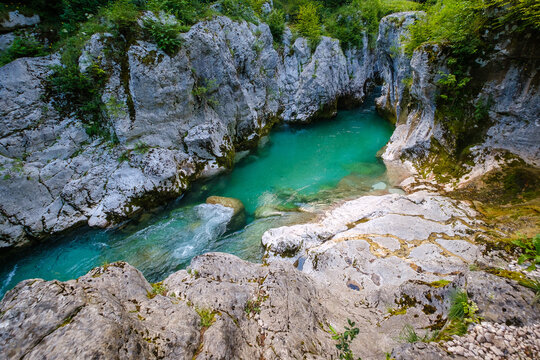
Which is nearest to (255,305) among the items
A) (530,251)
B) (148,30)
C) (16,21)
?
(530,251)

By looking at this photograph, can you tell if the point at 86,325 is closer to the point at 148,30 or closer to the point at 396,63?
the point at 148,30

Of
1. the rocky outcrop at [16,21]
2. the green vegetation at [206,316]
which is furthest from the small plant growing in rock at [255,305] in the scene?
the rocky outcrop at [16,21]

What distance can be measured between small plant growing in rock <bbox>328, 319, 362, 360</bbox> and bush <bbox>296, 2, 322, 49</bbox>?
793 inches

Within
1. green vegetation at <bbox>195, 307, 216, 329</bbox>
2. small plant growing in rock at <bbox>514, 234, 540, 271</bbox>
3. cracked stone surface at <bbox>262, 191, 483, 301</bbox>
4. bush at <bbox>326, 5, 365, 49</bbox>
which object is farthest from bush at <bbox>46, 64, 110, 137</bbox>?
bush at <bbox>326, 5, 365, 49</bbox>

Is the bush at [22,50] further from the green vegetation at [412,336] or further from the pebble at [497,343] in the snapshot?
the pebble at [497,343]

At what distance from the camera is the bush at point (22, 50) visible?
349 inches

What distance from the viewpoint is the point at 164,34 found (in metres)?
10.1

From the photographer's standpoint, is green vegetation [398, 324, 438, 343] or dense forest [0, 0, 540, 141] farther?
dense forest [0, 0, 540, 141]

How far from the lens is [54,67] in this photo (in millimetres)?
9305

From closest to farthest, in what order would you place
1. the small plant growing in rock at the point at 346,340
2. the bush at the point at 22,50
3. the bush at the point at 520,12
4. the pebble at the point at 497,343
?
the pebble at the point at 497,343, the small plant growing in rock at the point at 346,340, the bush at the point at 520,12, the bush at the point at 22,50

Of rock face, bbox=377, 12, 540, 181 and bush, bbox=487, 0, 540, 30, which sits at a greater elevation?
bush, bbox=487, 0, 540, 30

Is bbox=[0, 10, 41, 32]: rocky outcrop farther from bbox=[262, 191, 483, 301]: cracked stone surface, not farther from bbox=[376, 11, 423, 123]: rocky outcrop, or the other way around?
bbox=[376, 11, 423, 123]: rocky outcrop

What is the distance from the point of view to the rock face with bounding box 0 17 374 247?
334 inches

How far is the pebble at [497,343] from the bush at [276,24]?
20684 millimetres
